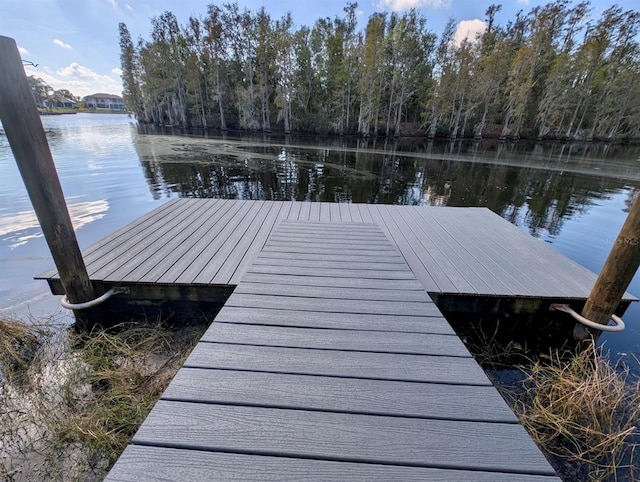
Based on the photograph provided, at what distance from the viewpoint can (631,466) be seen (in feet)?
4.95

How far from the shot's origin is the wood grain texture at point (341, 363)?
42.5 inches

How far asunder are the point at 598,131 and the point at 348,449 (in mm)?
Result: 35547

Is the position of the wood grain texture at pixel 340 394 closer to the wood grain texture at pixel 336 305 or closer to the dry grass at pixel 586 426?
the wood grain texture at pixel 336 305

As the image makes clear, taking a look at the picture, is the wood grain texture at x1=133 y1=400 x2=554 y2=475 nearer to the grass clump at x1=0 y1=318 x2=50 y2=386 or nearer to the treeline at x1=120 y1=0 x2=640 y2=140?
the grass clump at x1=0 y1=318 x2=50 y2=386

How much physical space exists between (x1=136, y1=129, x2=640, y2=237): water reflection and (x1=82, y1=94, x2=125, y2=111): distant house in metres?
78.5

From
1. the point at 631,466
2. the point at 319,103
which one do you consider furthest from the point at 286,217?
the point at 319,103

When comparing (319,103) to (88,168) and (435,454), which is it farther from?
(435,454)

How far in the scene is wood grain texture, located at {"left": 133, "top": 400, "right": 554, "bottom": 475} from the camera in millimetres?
785

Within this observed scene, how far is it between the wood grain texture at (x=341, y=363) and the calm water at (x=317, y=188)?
92.1 inches

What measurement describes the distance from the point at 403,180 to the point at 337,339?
25.2 ft

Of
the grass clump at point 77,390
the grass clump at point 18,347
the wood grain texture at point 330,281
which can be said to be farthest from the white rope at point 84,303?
the wood grain texture at point 330,281

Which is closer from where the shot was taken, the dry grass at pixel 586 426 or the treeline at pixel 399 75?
the dry grass at pixel 586 426

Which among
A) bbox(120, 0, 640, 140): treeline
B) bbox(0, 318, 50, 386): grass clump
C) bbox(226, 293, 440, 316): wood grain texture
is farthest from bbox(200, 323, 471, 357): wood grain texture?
A: bbox(120, 0, 640, 140): treeline

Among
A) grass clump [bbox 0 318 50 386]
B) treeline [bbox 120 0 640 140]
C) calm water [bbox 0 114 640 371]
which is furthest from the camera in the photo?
treeline [bbox 120 0 640 140]
